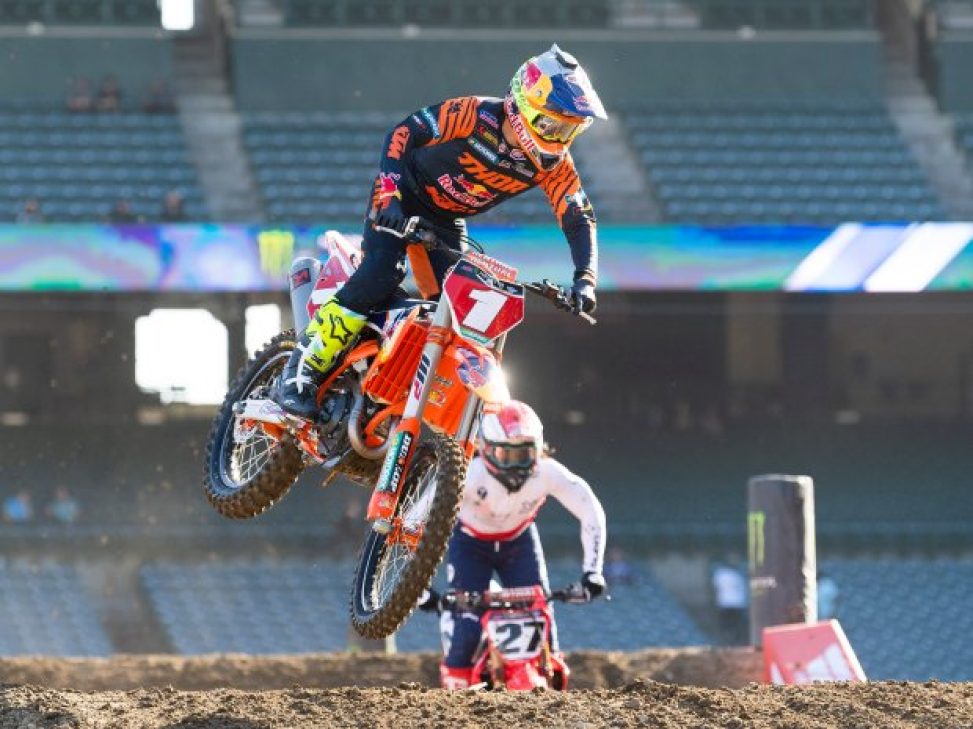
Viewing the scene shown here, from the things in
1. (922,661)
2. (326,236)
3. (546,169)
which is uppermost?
(546,169)

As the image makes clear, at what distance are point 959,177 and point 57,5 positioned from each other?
10951mm

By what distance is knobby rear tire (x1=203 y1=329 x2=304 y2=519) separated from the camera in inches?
334

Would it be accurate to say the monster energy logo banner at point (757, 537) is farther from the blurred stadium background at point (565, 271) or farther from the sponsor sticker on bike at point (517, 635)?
the blurred stadium background at point (565, 271)

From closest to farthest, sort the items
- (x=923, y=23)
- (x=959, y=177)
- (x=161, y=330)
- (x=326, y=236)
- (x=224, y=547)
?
(x=326, y=236) < (x=224, y=547) < (x=161, y=330) < (x=959, y=177) < (x=923, y=23)

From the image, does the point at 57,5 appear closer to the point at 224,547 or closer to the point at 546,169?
the point at 224,547

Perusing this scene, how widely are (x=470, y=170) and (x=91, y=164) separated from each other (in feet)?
43.0

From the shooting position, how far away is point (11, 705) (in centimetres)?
716

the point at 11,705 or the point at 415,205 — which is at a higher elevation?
the point at 415,205

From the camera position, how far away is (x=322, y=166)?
2048 centimetres

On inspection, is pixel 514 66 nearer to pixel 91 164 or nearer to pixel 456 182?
pixel 91 164

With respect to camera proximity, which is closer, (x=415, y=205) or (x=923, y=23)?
(x=415, y=205)

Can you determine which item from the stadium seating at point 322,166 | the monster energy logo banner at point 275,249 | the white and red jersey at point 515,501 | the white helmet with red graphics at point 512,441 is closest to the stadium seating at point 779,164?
the stadium seating at point 322,166

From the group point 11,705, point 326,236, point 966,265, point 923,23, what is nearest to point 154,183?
point 966,265

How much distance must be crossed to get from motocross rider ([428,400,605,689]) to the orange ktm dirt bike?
1.64 metres
